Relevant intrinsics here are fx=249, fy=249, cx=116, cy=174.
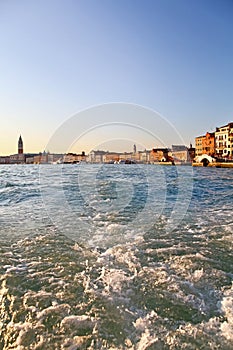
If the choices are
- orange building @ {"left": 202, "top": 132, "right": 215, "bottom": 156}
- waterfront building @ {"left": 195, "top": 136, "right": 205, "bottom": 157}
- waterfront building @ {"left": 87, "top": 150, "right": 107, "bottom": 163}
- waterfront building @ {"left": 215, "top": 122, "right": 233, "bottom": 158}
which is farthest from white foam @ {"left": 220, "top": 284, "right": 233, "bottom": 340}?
waterfront building @ {"left": 195, "top": 136, "right": 205, "bottom": 157}

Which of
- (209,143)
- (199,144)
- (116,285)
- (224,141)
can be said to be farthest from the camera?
(199,144)

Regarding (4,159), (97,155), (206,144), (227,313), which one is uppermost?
(206,144)

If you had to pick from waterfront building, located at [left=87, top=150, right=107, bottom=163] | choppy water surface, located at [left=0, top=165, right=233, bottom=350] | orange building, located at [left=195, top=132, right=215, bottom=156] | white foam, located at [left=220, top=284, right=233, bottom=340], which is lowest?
white foam, located at [left=220, top=284, right=233, bottom=340]

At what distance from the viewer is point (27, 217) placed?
17.8 ft

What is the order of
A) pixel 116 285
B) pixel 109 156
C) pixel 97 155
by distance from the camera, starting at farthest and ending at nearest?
1. pixel 109 156
2. pixel 97 155
3. pixel 116 285

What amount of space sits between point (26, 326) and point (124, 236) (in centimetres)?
235

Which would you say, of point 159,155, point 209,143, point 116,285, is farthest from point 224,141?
point 116,285

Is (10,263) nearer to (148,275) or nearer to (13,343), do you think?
(13,343)

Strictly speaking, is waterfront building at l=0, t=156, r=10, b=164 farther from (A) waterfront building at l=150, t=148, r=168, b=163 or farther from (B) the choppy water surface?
(B) the choppy water surface

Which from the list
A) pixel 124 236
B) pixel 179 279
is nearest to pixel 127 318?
pixel 179 279

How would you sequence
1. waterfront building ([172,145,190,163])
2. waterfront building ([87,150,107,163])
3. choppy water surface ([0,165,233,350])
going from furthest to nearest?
1. waterfront building ([172,145,190,163])
2. waterfront building ([87,150,107,163])
3. choppy water surface ([0,165,233,350])

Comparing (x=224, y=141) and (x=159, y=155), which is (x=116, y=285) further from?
(x=159, y=155)

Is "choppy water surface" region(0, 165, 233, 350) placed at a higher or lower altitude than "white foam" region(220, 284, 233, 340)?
higher

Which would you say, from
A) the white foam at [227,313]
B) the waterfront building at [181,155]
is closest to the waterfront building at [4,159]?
the waterfront building at [181,155]
